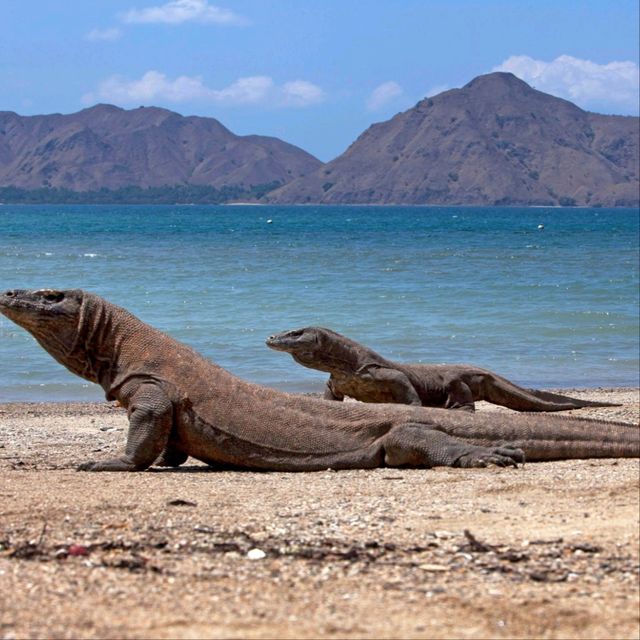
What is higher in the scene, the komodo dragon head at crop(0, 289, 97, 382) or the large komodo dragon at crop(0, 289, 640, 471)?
the komodo dragon head at crop(0, 289, 97, 382)

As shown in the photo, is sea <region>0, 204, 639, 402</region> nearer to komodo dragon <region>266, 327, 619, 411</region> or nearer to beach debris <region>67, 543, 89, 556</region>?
komodo dragon <region>266, 327, 619, 411</region>

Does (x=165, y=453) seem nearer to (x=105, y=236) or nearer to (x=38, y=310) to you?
(x=38, y=310)

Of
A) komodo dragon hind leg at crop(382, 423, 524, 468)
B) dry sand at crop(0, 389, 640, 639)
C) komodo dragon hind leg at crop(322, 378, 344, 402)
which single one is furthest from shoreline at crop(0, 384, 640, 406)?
dry sand at crop(0, 389, 640, 639)

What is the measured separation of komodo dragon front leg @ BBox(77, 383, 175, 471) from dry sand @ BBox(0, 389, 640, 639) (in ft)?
0.80

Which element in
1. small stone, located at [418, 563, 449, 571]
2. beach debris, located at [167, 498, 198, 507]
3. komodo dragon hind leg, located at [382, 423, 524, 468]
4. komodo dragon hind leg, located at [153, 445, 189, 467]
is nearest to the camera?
small stone, located at [418, 563, 449, 571]

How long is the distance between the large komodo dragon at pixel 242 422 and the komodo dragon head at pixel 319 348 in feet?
7.39

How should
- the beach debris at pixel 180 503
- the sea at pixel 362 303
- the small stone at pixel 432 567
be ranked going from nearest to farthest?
the small stone at pixel 432 567 → the beach debris at pixel 180 503 → the sea at pixel 362 303

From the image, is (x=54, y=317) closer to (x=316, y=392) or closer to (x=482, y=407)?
(x=482, y=407)

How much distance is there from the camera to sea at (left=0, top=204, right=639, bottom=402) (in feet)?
58.3

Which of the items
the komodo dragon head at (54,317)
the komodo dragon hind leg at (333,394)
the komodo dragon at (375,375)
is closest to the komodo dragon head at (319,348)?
the komodo dragon at (375,375)

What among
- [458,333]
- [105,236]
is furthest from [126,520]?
[105,236]

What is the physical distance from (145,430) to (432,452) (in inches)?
72.1

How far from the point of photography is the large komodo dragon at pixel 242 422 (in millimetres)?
8008

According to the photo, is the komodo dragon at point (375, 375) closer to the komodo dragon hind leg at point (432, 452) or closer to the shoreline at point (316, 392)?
the komodo dragon hind leg at point (432, 452)
